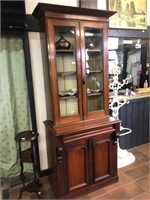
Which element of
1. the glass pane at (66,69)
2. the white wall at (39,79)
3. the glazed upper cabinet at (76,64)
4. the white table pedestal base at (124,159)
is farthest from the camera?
the white table pedestal base at (124,159)

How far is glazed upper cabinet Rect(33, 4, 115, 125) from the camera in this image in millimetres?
1851

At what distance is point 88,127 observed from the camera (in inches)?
78.7

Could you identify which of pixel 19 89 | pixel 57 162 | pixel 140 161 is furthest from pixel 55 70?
pixel 140 161

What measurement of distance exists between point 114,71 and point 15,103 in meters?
1.44

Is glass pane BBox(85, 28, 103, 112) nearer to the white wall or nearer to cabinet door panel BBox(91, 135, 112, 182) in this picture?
cabinet door panel BBox(91, 135, 112, 182)

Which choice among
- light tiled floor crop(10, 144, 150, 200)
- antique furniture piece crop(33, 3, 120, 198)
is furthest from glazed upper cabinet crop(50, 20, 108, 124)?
light tiled floor crop(10, 144, 150, 200)

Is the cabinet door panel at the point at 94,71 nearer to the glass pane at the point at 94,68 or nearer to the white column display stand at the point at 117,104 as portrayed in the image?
the glass pane at the point at 94,68

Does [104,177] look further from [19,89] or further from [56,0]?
[56,0]

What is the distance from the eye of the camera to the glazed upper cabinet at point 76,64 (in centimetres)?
185

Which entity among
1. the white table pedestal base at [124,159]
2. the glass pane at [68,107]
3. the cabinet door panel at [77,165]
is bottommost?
the white table pedestal base at [124,159]

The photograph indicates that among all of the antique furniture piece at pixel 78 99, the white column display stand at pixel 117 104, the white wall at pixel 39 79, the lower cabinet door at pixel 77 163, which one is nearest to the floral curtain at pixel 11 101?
the white wall at pixel 39 79

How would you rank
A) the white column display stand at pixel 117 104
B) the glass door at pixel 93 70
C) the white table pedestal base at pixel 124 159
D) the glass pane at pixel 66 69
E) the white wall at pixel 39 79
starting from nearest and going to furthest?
the glass pane at pixel 66 69 < the glass door at pixel 93 70 < the white wall at pixel 39 79 < the white column display stand at pixel 117 104 < the white table pedestal base at pixel 124 159

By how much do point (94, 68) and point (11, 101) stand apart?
1.14 meters

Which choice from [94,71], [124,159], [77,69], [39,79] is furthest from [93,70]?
[124,159]
